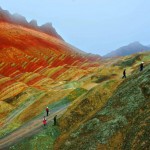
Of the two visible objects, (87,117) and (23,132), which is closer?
(87,117)

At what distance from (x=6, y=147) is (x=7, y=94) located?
59.2m

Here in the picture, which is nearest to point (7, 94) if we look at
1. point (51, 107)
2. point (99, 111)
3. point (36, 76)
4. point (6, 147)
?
point (36, 76)

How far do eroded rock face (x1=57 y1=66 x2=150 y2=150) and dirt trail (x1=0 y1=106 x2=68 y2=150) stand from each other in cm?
1325

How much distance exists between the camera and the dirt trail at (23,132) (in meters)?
60.2

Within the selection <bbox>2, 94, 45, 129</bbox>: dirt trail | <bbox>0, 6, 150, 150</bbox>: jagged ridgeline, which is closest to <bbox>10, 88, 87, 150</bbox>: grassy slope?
<bbox>0, 6, 150, 150</bbox>: jagged ridgeline

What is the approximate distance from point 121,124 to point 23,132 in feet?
83.5

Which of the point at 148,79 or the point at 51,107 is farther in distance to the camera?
the point at 51,107

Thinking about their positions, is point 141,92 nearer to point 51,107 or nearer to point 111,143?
point 111,143

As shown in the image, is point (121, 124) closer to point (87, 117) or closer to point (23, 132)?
point (87, 117)

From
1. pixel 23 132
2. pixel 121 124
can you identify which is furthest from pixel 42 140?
pixel 121 124

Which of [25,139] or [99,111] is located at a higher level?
[99,111]

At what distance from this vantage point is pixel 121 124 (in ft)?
158

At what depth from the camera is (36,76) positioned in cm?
14412

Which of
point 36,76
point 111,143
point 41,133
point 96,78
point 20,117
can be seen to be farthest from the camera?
point 36,76
